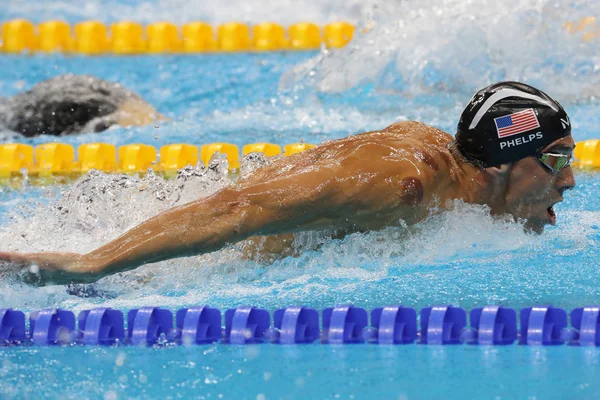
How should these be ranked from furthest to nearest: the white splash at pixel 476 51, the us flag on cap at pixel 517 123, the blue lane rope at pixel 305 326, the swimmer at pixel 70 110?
the white splash at pixel 476 51 < the swimmer at pixel 70 110 < the us flag on cap at pixel 517 123 < the blue lane rope at pixel 305 326

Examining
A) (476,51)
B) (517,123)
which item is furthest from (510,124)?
(476,51)

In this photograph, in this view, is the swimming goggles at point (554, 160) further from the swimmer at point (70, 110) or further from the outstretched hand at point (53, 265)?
the swimmer at point (70, 110)

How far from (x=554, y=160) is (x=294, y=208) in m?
0.88

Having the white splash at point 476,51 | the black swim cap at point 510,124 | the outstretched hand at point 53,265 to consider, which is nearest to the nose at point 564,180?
the black swim cap at point 510,124

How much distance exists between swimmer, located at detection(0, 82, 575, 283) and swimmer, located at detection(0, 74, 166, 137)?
3.00 meters

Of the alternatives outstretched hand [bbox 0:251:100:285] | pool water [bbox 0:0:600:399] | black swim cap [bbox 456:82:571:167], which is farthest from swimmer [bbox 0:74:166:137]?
black swim cap [bbox 456:82:571:167]

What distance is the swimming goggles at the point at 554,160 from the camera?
2885mm

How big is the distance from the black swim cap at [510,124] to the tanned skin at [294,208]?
16 cm

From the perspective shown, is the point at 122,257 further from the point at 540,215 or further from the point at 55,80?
the point at 55,80

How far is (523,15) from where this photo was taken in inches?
239

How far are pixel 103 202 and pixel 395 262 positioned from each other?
1131 millimetres

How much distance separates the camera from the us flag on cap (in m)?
2.86

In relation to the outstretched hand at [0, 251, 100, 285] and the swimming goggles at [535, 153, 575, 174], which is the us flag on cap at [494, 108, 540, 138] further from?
the outstretched hand at [0, 251, 100, 285]

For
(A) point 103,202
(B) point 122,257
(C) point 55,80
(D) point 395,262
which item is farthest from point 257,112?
(B) point 122,257
